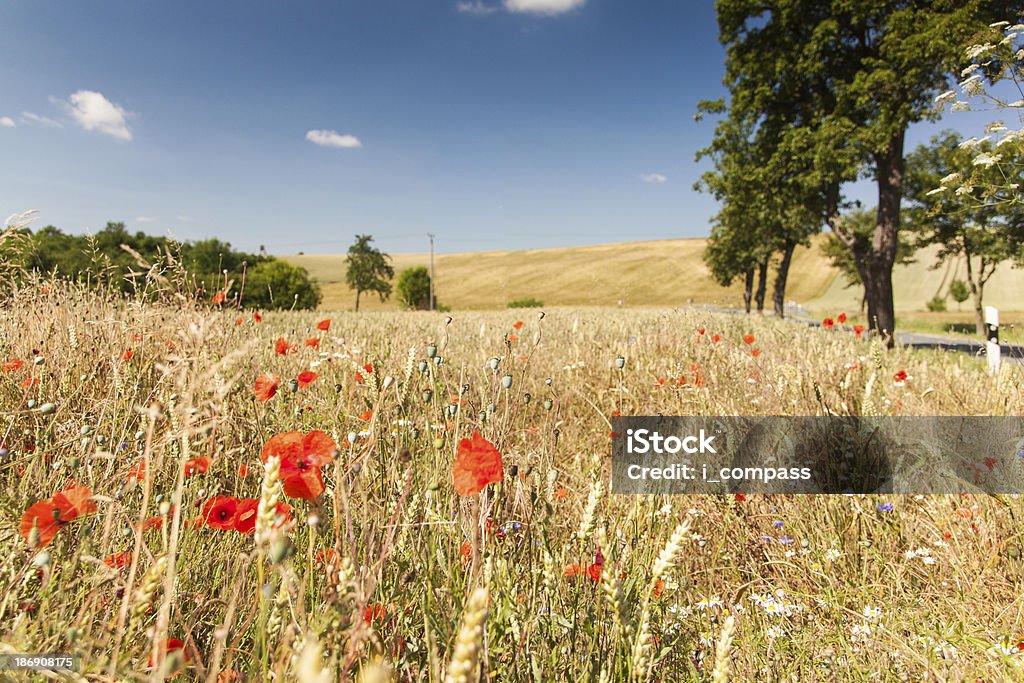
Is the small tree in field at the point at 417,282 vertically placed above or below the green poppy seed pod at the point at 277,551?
above

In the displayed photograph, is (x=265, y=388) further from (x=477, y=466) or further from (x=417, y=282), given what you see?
(x=417, y=282)

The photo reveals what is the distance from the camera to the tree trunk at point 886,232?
11.9 meters

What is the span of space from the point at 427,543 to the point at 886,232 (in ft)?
47.0

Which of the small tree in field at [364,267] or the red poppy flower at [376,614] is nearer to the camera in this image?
the red poppy flower at [376,614]

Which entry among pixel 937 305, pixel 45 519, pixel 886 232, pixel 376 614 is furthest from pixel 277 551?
pixel 937 305

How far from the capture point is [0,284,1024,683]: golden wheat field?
0.91m

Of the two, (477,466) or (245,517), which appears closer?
(477,466)

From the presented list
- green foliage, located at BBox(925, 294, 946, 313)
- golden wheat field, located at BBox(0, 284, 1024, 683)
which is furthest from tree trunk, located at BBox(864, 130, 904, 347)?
green foliage, located at BBox(925, 294, 946, 313)

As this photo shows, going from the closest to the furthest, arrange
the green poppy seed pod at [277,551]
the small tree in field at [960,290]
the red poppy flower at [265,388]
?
the green poppy seed pod at [277,551]
the red poppy flower at [265,388]
the small tree in field at [960,290]

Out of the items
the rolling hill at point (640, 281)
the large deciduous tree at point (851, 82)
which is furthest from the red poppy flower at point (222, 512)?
the rolling hill at point (640, 281)

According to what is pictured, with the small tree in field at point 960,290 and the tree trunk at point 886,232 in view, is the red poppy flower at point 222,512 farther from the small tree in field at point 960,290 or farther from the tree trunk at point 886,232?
the small tree in field at point 960,290

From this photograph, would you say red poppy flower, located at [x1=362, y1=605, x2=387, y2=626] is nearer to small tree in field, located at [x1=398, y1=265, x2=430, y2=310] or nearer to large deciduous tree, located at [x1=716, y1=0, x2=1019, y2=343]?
large deciduous tree, located at [x1=716, y1=0, x2=1019, y2=343]

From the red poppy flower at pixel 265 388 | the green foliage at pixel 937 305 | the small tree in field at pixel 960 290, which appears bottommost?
the green foliage at pixel 937 305

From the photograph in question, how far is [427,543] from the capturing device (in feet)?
3.65
